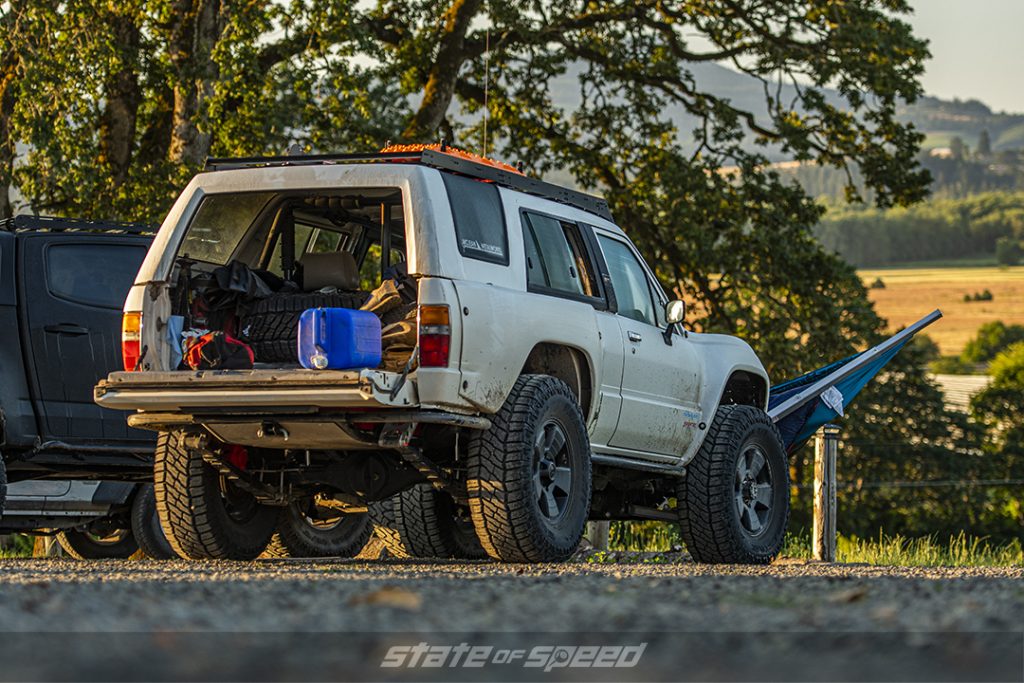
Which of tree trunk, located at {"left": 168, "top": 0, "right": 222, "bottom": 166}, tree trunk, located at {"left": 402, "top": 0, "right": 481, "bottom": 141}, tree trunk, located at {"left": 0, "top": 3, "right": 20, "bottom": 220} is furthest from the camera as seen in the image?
tree trunk, located at {"left": 402, "top": 0, "right": 481, "bottom": 141}

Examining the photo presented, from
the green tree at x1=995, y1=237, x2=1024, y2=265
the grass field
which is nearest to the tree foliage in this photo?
the grass field

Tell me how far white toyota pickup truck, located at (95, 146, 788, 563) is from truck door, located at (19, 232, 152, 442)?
141 cm

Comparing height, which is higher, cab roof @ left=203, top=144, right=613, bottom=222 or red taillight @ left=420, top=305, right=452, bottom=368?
cab roof @ left=203, top=144, right=613, bottom=222

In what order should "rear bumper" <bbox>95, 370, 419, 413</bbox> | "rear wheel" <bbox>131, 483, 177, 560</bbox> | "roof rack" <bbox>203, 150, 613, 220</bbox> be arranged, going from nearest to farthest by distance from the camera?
1. "rear bumper" <bbox>95, 370, 419, 413</bbox>
2. "roof rack" <bbox>203, 150, 613, 220</bbox>
3. "rear wheel" <bbox>131, 483, 177, 560</bbox>

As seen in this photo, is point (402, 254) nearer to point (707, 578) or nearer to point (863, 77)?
point (707, 578)

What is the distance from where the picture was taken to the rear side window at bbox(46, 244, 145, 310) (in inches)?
405

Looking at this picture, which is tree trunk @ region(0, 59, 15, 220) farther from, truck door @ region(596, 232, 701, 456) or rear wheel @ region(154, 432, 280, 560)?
truck door @ region(596, 232, 701, 456)

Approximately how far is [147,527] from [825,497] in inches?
207

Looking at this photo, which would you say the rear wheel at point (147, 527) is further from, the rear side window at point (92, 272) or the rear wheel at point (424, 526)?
the rear wheel at point (424, 526)

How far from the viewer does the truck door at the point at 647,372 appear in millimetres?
9477

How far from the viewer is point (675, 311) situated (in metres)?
9.88

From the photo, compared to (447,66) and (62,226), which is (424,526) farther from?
(447,66)

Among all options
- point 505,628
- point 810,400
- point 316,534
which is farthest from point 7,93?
point 505,628

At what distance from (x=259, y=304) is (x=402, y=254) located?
1057mm
